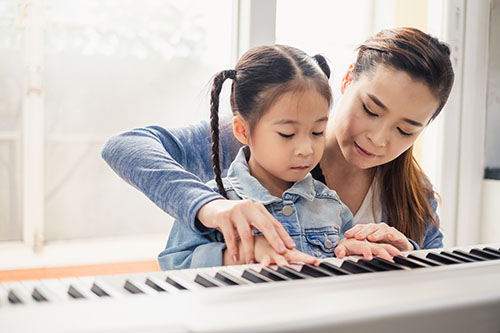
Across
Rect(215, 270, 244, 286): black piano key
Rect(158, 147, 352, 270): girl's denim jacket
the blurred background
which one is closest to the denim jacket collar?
Rect(158, 147, 352, 270): girl's denim jacket

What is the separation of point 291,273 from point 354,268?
0.10 meters

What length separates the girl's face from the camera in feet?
3.71

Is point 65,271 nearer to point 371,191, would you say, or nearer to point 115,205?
point 115,205

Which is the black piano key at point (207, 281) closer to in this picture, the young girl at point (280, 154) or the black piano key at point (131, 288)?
the black piano key at point (131, 288)

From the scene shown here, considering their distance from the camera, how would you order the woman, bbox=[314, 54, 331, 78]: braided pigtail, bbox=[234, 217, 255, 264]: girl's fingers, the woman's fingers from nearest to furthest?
1. the woman's fingers
2. bbox=[234, 217, 255, 264]: girl's fingers
3. the woman
4. bbox=[314, 54, 331, 78]: braided pigtail

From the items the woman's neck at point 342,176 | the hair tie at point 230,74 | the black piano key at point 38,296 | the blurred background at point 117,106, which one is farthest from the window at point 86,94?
the black piano key at point 38,296

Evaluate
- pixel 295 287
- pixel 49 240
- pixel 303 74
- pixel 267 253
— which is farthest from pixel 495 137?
pixel 49 240

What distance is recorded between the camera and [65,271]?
123 inches

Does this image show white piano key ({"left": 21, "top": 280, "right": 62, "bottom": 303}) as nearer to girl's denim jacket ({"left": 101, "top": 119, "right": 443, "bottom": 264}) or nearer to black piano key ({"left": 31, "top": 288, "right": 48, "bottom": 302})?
black piano key ({"left": 31, "top": 288, "right": 48, "bottom": 302})

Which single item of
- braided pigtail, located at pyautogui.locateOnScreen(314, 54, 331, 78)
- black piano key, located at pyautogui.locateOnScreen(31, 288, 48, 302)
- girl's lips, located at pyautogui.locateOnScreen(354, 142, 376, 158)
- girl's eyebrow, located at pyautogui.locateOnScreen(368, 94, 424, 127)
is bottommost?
black piano key, located at pyautogui.locateOnScreen(31, 288, 48, 302)

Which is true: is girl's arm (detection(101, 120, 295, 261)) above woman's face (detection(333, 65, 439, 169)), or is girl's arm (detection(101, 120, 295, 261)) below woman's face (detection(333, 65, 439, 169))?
below

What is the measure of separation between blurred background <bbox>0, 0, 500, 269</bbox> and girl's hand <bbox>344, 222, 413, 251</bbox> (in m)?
1.65

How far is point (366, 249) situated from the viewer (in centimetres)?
91

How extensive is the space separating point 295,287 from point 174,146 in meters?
0.80
